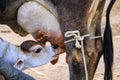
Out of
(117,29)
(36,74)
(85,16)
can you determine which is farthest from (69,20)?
(117,29)

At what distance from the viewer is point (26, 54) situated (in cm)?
315

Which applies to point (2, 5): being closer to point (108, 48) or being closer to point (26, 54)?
point (26, 54)

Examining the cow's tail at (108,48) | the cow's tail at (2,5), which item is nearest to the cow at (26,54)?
the cow's tail at (2,5)

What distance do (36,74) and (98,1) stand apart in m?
1.37

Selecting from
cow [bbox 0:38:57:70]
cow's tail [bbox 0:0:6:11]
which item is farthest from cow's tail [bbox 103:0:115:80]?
cow's tail [bbox 0:0:6:11]

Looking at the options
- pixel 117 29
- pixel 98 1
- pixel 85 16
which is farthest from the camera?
pixel 117 29

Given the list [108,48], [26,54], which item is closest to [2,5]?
[26,54]

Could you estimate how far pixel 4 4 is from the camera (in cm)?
315

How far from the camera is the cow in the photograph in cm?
308

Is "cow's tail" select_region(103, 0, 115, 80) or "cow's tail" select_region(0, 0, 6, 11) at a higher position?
"cow's tail" select_region(0, 0, 6, 11)

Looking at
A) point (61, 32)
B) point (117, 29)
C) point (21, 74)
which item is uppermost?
point (61, 32)

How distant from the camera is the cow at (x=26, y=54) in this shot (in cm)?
308

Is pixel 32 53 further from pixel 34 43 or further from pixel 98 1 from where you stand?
pixel 98 1

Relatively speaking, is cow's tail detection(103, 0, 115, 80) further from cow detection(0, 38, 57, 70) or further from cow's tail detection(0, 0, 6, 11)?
cow's tail detection(0, 0, 6, 11)
